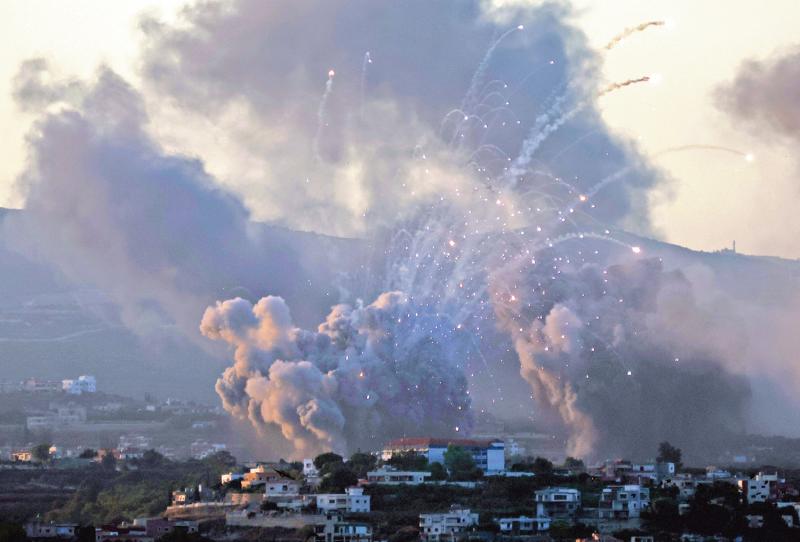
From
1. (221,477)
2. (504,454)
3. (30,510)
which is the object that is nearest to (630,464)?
(504,454)

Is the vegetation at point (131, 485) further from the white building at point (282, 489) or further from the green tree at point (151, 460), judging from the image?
the white building at point (282, 489)

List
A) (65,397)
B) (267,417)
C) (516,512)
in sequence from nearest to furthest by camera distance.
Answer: (516,512), (267,417), (65,397)

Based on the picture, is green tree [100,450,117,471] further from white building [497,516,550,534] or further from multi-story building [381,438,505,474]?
white building [497,516,550,534]

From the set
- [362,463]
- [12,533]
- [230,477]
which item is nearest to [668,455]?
[362,463]

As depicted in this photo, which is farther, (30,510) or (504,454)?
(504,454)

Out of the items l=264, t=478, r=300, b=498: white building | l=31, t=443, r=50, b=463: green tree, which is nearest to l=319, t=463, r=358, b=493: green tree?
l=264, t=478, r=300, b=498: white building

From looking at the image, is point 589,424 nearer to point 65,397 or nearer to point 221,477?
point 221,477
